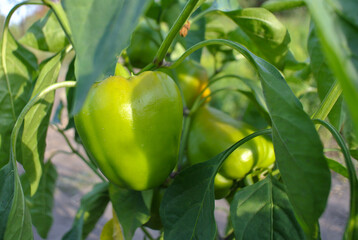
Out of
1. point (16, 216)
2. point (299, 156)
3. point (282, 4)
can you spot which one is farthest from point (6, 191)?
point (282, 4)

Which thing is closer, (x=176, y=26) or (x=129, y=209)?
(x=176, y=26)

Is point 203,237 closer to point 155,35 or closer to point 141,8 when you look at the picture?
point 141,8

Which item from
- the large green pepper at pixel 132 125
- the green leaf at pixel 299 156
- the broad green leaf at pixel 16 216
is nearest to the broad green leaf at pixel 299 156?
the green leaf at pixel 299 156

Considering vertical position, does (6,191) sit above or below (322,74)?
below

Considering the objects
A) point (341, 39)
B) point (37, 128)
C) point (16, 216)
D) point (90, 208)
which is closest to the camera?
point (341, 39)

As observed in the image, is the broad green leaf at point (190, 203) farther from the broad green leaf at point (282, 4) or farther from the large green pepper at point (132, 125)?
the broad green leaf at point (282, 4)

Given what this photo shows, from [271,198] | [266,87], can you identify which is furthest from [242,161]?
[266,87]

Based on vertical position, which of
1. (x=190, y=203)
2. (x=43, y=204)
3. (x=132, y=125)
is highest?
(x=132, y=125)

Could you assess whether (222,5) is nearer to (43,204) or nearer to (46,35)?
(46,35)
